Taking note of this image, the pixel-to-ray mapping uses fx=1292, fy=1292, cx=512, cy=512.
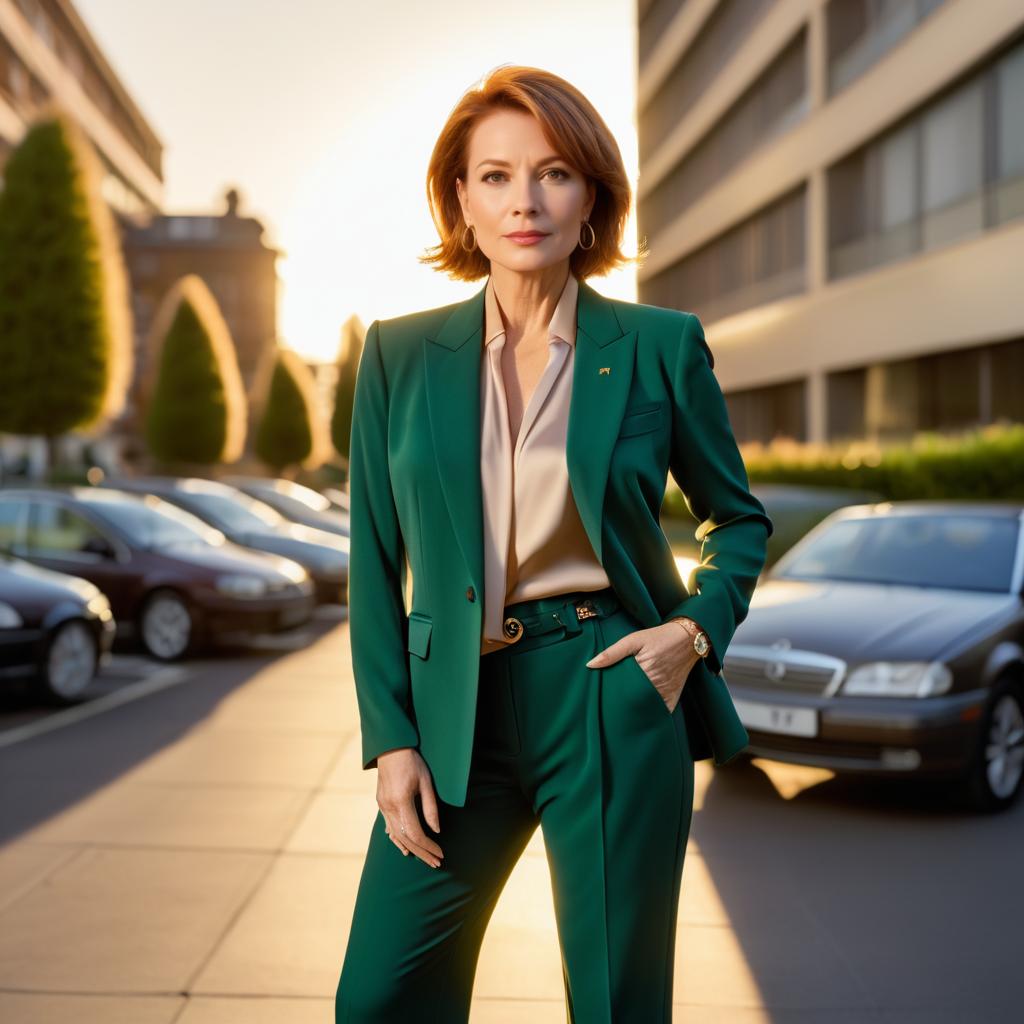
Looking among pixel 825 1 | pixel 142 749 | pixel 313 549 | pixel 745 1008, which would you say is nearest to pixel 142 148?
pixel 825 1

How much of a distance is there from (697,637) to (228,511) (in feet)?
45.2

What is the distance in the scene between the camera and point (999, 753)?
20.2ft

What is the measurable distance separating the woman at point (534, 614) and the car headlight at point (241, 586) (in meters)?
9.87

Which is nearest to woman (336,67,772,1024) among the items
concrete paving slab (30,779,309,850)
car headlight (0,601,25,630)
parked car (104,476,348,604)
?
concrete paving slab (30,779,309,850)

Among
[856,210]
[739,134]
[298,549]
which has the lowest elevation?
[298,549]

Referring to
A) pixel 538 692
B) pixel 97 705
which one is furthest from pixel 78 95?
pixel 538 692

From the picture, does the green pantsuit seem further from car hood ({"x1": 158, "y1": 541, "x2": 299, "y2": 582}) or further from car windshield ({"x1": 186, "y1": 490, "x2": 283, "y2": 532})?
car windshield ({"x1": 186, "y1": 490, "x2": 283, "y2": 532})

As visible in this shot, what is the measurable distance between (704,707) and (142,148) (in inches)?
2879

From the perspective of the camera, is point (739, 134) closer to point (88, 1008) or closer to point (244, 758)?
point (244, 758)

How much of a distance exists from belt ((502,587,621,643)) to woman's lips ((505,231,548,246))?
0.56 m

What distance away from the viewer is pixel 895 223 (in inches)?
960

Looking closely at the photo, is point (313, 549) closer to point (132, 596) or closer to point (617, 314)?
point (132, 596)

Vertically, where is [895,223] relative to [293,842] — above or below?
above

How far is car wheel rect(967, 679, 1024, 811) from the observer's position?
6.02 metres
